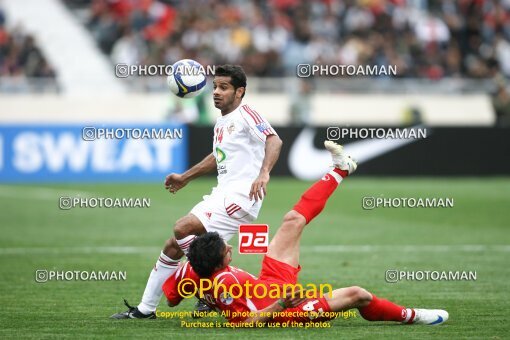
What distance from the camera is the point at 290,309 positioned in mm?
8531

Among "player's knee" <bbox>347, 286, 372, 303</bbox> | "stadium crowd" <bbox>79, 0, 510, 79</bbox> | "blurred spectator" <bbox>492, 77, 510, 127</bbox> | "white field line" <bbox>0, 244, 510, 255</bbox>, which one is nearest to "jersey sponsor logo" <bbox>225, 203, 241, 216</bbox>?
"player's knee" <bbox>347, 286, 372, 303</bbox>

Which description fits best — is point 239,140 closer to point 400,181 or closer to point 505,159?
point 400,181

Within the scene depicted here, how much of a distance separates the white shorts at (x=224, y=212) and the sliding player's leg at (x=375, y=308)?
131cm

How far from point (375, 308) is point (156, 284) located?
2112 mm

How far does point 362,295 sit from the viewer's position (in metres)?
8.35

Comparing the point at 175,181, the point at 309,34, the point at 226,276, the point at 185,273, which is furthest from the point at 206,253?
the point at 309,34

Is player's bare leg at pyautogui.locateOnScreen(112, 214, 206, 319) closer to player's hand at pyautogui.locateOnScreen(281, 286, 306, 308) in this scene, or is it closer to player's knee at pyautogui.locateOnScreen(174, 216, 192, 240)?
player's knee at pyautogui.locateOnScreen(174, 216, 192, 240)

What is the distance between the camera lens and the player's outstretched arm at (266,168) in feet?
29.1

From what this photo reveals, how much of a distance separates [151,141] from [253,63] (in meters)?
4.86

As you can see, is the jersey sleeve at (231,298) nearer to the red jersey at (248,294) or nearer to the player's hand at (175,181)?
the red jersey at (248,294)

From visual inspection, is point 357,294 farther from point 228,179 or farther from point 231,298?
point 228,179

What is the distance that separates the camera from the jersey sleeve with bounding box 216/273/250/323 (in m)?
8.44

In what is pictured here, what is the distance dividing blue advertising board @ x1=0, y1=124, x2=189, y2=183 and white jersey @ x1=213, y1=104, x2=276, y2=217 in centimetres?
1596

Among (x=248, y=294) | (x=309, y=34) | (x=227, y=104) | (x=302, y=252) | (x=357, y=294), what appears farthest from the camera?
(x=309, y=34)
